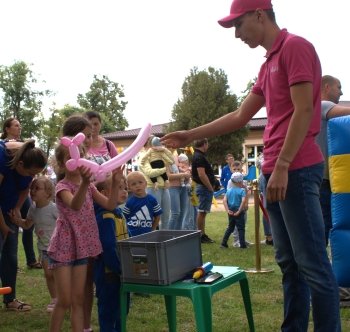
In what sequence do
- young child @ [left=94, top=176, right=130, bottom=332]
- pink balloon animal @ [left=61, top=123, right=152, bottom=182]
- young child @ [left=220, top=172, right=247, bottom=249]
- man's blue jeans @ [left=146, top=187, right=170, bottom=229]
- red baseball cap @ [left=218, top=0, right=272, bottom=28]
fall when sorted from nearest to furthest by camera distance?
red baseball cap @ [left=218, top=0, right=272, bottom=28] → pink balloon animal @ [left=61, top=123, right=152, bottom=182] → young child @ [left=94, top=176, right=130, bottom=332] → man's blue jeans @ [left=146, top=187, right=170, bottom=229] → young child @ [left=220, top=172, right=247, bottom=249]

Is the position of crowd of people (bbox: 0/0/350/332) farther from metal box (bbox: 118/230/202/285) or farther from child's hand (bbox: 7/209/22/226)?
metal box (bbox: 118/230/202/285)

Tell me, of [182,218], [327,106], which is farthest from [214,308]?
[182,218]

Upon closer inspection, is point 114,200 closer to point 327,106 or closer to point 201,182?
point 327,106

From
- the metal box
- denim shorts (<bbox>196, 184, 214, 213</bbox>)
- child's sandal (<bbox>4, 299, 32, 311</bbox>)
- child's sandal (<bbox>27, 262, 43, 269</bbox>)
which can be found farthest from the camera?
denim shorts (<bbox>196, 184, 214, 213</bbox>)

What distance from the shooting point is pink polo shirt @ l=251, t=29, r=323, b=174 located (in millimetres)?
2334

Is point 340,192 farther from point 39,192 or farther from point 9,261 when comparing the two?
point 9,261

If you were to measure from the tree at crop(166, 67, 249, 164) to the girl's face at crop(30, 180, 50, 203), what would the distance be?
26148 millimetres

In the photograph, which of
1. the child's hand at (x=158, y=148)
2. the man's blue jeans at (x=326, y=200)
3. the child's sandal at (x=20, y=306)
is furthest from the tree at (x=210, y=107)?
the child's sandal at (x=20, y=306)

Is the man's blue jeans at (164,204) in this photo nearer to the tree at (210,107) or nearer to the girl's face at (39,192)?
the girl's face at (39,192)

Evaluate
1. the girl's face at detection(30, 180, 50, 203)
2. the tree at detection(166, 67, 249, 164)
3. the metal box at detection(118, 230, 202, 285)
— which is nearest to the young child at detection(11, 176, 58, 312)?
the girl's face at detection(30, 180, 50, 203)

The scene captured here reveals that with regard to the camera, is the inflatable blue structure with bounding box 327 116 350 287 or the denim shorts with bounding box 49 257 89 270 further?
the inflatable blue structure with bounding box 327 116 350 287

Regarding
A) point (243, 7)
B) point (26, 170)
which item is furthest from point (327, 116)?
point (26, 170)

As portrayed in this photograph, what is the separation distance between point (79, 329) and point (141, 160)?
394cm

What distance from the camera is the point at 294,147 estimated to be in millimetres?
2301
